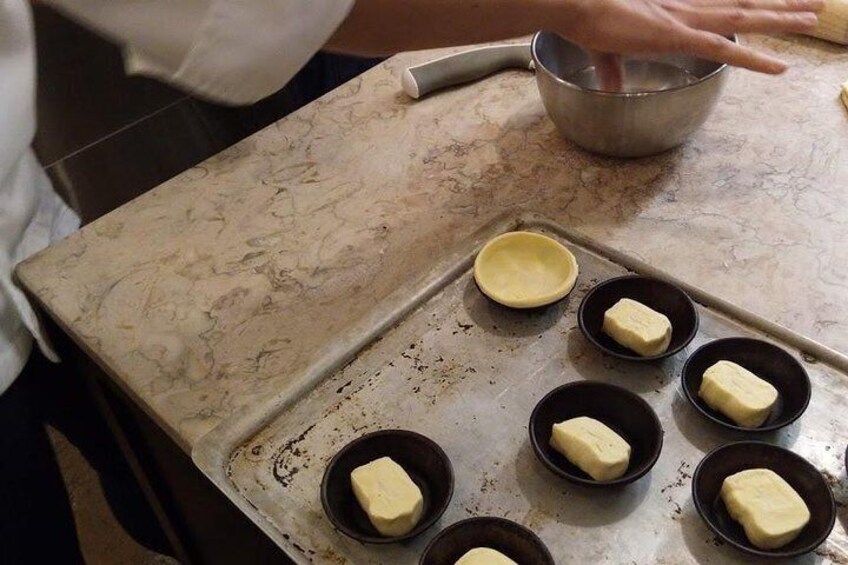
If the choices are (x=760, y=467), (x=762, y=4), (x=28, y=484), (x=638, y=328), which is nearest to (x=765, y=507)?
(x=760, y=467)

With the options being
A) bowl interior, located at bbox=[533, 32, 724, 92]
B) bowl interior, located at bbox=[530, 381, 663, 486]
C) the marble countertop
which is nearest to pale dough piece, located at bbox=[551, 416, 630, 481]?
bowl interior, located at bbox=[530, 381, 663, 486]

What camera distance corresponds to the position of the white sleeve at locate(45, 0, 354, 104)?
0.63m

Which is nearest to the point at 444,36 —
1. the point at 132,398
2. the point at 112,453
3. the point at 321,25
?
the point at 321,25

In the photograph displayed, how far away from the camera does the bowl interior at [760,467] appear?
56 centimetres

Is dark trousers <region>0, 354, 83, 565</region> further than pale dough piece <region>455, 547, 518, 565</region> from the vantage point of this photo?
Yes

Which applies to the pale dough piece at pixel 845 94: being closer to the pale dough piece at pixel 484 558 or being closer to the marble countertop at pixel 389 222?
the marble countertop at pixel 389 222

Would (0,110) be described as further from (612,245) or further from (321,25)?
(612,245)

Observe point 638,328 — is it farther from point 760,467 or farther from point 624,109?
point 624,109

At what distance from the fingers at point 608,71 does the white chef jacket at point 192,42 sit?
0.34 m

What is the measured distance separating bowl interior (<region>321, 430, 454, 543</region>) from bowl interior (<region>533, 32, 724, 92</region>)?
542 mm

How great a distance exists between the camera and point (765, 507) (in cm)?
56

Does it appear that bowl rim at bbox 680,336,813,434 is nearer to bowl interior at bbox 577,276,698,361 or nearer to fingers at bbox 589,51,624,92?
bowl interior at bbox 577,276,698,361

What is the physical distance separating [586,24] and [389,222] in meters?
0.29

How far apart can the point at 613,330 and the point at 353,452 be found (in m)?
0.25
